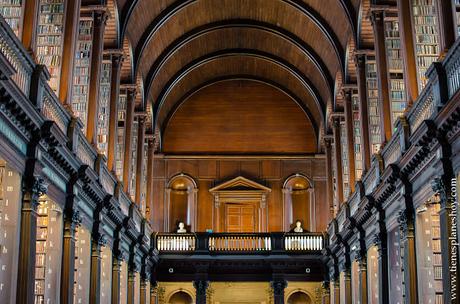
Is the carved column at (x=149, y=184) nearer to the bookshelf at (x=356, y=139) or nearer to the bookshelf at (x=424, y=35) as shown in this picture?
the bookshelf at (x=356, y=139)

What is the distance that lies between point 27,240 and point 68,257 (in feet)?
10.7

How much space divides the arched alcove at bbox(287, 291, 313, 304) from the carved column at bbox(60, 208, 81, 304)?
56.7ft

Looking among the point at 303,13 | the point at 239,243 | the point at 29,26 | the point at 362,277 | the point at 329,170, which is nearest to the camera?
the point at 29,26

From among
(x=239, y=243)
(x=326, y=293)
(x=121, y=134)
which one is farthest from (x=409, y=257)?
(x=239, y=243)

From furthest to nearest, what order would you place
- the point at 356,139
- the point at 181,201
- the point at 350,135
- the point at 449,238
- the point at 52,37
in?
1. the point at 181,201
2. the point at 356,139
3. the point at 350,135
4. the point at 52,37
5. the point at 449,238

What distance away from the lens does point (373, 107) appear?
22.2 m

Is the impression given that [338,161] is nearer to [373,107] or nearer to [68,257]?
[373,107]

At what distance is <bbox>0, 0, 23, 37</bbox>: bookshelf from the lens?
1460 cm

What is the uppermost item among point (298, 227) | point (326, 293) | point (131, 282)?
point (298, 227)

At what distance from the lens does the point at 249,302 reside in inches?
1323

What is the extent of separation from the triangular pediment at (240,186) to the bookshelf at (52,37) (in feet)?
55.9

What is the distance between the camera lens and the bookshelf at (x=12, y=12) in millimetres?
14602

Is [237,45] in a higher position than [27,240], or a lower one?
higher

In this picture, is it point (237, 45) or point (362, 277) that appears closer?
point (362, 277)
